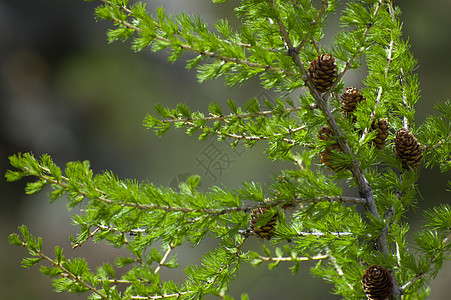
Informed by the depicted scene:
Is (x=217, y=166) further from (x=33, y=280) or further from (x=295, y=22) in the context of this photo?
(x=295, y=22)

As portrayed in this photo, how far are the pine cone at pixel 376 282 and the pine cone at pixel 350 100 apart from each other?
208mm

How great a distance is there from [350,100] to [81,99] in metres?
2.15

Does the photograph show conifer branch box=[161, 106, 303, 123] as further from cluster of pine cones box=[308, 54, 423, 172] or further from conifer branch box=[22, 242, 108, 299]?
conifer branch box=[22, 242, 108, 299]

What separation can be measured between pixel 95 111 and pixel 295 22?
2.18 m

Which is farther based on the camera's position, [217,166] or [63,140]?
[63,140]

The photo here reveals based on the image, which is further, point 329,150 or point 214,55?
point 329,150

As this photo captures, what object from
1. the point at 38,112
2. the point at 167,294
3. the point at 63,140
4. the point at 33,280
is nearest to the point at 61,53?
the point at 38,112

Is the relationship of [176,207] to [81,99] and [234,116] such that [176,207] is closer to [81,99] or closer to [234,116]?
[234,116]

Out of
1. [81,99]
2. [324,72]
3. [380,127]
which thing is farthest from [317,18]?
[81,99]

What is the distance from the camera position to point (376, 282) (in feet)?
1.57

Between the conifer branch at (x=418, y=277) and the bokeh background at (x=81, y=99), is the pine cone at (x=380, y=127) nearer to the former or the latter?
the conifer branch at (x=418, y=277)

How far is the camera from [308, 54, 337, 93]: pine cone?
0.49 meters

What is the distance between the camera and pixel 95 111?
2.48 meters

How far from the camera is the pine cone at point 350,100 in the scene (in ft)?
1.90
